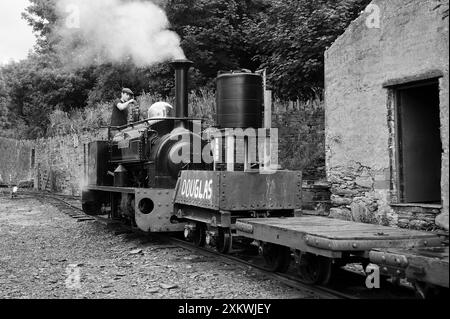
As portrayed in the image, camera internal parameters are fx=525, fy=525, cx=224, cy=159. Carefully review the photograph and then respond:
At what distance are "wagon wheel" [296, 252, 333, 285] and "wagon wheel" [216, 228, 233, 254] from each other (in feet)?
5.46

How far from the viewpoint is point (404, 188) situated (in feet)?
28.3

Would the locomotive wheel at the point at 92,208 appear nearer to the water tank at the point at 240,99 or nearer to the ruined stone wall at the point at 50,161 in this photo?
the water tank at the point at 240,99

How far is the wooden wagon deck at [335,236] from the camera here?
4.63 meters

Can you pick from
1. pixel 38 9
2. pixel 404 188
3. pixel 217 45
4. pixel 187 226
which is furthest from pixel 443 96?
pixel 38 9

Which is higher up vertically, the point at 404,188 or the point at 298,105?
the point at 298,105

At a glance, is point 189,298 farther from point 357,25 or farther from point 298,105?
point 298,105

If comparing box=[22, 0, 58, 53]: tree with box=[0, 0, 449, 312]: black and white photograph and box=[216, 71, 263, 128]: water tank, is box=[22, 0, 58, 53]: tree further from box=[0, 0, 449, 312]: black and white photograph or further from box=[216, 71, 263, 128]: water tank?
box=[216, 71, 263, 128]: water tank

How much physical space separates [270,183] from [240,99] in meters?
1.34

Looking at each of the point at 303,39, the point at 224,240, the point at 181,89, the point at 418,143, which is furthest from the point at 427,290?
the point at 303,39

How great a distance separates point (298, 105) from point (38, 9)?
1882cm

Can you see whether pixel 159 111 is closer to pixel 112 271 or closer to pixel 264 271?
pixel 112 271

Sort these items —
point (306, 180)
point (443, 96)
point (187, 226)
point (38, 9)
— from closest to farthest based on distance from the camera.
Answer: point (443, 96) < point (187, 226) < point (306, 180) < point (38, 9)

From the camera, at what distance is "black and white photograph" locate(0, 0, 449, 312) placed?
5.29 m

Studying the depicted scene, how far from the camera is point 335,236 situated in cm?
471
